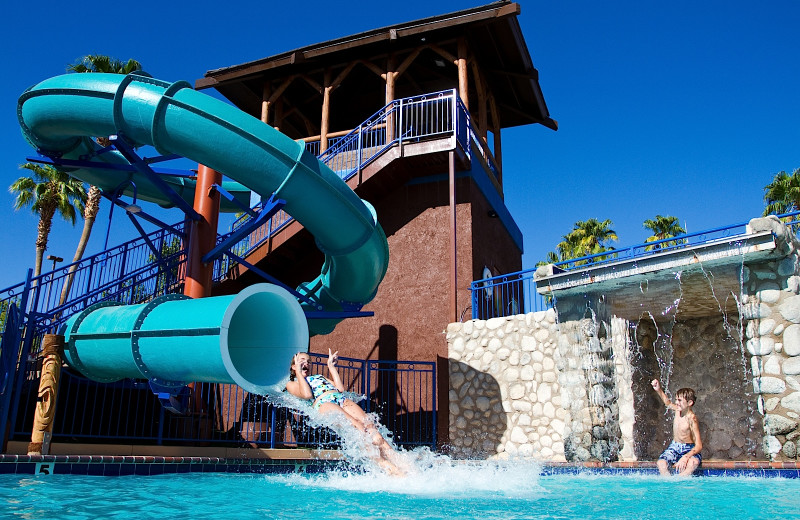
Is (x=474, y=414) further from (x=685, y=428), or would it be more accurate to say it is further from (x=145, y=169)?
(x=145, y=169)

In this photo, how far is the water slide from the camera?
670cm

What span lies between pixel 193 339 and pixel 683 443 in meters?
6.33

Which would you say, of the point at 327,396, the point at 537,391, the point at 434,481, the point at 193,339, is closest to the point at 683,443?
the point at 537,391

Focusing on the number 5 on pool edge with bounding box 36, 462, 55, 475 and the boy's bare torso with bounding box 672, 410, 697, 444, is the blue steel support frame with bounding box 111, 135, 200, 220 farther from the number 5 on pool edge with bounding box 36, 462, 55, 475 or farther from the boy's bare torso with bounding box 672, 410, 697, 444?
the boy's bare torso with bounding box 672, 410, 697, 444

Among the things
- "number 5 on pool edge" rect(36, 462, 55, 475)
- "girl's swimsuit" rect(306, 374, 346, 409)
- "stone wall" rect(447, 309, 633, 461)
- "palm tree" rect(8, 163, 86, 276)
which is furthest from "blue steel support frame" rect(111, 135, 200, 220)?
"palm tree" rect(8, 163, 86, 276)

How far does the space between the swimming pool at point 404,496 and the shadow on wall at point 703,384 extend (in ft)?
12.1

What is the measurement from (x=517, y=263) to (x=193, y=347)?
1116 centimetres

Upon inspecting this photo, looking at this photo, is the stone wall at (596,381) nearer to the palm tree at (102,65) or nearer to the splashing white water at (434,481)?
the splashing white water at (434,481)

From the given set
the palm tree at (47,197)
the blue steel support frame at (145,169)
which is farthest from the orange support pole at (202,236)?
the palm tree at (47,197)

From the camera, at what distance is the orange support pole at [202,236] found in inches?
378

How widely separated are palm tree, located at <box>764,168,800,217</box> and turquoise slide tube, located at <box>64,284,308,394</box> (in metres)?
20.2

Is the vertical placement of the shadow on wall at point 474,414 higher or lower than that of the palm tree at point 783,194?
lower

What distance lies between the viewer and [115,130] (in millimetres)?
8297

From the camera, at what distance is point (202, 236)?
387 inches
